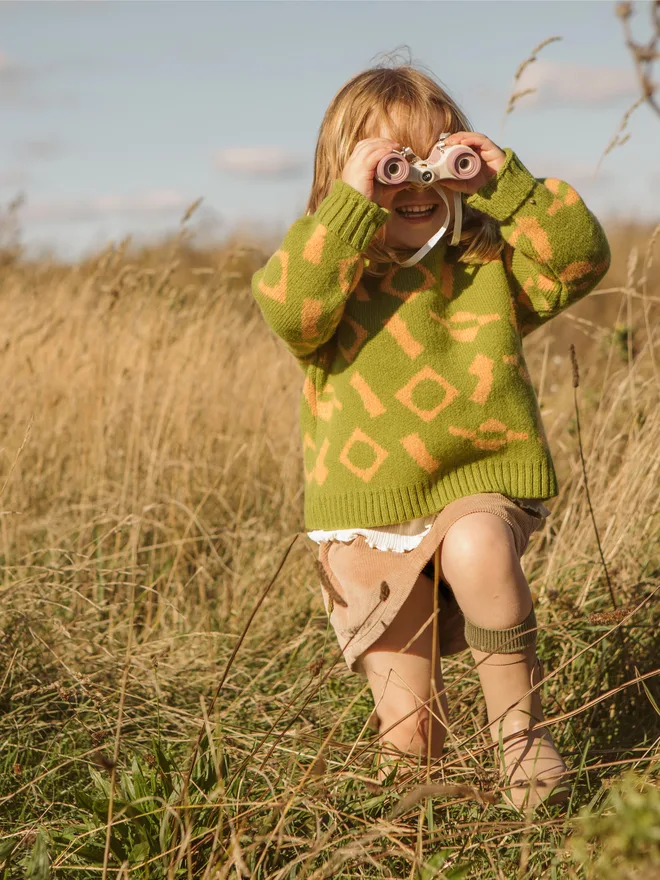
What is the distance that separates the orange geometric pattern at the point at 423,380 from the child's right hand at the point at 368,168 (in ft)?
1.26

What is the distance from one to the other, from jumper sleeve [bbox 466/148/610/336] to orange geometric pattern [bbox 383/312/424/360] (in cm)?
29

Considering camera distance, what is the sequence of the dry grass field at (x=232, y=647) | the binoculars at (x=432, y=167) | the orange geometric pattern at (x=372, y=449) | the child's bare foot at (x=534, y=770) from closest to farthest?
the dry grass field at (x=232, y=647), the child's bare foot at (x=534, y=770), the binoculars at (x=432, y=167), the orange geometric pattern at (x=372, y=449)

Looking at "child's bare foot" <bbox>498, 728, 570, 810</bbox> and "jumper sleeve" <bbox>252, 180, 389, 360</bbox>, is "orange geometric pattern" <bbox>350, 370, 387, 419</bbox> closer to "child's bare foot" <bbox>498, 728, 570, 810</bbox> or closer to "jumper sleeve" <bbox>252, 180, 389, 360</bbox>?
"jumper sleeve" <bbox>252, 180, 389, 360</bbox>

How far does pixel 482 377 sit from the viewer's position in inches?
78.2

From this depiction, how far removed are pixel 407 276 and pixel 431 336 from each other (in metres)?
0.15

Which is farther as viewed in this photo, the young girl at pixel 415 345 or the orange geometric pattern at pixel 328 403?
the orange geometric pattern at pixel 328 403

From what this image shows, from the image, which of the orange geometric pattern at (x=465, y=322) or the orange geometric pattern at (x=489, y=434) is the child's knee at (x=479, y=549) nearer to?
the orange geometric pattern at (x=489, y=434)

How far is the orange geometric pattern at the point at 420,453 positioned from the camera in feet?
6.51

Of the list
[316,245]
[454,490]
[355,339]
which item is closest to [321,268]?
[316,245]

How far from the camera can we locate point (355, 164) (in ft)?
6.40

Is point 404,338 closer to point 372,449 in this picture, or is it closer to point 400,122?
point 372,449

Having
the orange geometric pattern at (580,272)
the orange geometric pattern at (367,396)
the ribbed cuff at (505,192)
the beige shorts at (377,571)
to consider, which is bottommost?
the beige shorts at (377,571)

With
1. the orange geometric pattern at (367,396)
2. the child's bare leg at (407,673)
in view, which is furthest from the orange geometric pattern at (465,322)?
the child's bare leg at (407,673)

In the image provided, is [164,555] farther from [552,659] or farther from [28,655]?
[552,659]
